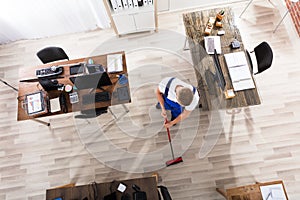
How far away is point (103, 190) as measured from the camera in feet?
10.3

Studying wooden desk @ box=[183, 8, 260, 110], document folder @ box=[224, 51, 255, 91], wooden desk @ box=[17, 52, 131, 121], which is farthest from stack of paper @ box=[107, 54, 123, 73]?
document folder @ box=[224, 51, 255, 91]

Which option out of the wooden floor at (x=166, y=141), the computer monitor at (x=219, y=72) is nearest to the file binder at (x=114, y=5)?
the wooden floor at (x=166, y=141)

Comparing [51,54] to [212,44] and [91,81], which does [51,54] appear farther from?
[212,44]

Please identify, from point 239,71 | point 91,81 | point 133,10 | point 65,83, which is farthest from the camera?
point 133,10

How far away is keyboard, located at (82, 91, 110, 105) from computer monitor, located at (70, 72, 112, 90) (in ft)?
0.34

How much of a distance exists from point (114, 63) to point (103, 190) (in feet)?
5.31

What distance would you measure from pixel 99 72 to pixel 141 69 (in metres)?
1.31

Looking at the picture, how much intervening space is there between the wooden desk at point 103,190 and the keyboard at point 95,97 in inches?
40.7

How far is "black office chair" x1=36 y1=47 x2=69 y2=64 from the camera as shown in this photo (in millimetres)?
→ 3697

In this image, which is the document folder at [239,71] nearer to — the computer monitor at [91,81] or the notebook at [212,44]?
the notebook at [212,44]

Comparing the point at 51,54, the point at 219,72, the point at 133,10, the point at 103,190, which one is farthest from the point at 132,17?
the point at 103,190

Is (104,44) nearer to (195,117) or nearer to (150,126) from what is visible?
(150,126)

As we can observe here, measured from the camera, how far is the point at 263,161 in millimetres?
3807

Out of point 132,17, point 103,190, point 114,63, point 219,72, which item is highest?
point 132,17
